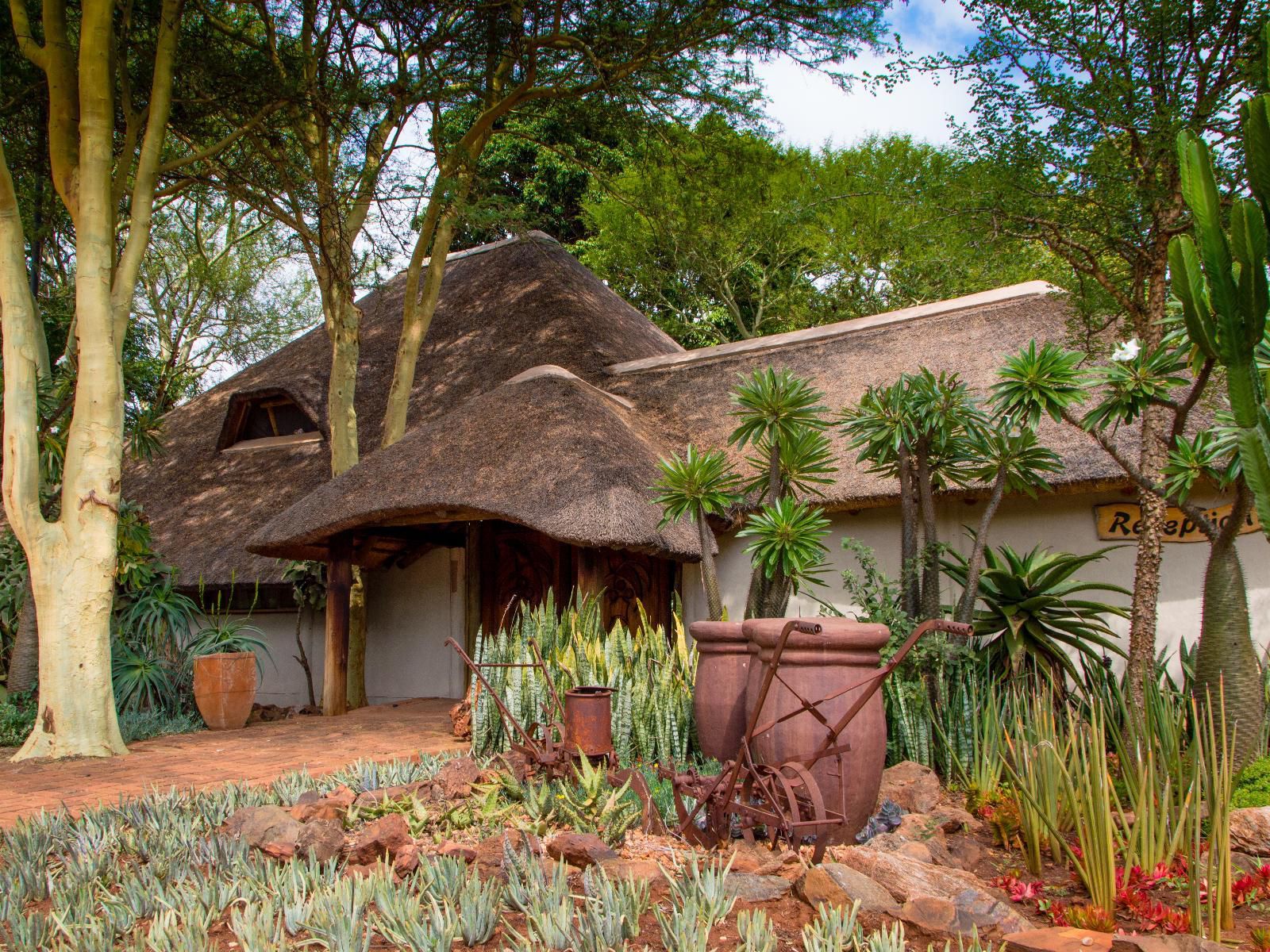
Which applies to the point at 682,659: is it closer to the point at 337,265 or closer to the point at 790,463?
the point at 790,463

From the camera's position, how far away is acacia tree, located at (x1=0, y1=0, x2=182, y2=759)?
6.11 m

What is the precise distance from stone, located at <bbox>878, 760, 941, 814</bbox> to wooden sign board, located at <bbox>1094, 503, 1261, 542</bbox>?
3.36 m

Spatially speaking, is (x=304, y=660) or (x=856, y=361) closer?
(x=856, y=361)

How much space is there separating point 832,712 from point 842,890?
1038 mm

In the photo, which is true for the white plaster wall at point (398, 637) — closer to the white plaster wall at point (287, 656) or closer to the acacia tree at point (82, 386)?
the white plaster wall at point (287, 656)

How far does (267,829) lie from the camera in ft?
10.8

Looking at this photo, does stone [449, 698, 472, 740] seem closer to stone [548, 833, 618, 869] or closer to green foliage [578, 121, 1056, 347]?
stone [548, 833, 618, 869]

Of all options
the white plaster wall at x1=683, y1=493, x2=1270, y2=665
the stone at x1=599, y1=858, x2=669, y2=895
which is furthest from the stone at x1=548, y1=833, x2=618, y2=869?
the white plaster wall at x1=683, y1=493, x2=1270, y2=665

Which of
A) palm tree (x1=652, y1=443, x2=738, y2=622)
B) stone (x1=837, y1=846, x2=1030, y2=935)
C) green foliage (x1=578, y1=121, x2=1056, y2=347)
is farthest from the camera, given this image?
green foliage (x1=578, y1=121, x2=1056, y2=347)

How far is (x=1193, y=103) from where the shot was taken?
5168 mm

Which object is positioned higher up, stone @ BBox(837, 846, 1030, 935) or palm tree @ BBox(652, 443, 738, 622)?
palm tree @ BBox(652, 443, 738, 622)

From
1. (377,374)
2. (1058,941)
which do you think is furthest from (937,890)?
(377,374)

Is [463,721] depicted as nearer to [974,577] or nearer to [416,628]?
[974,577]

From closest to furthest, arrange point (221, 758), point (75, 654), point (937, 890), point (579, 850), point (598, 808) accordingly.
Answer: point (937, 890) → point (579, 850) → point (598, 808) → point (221, 758) → point (75, 654)
